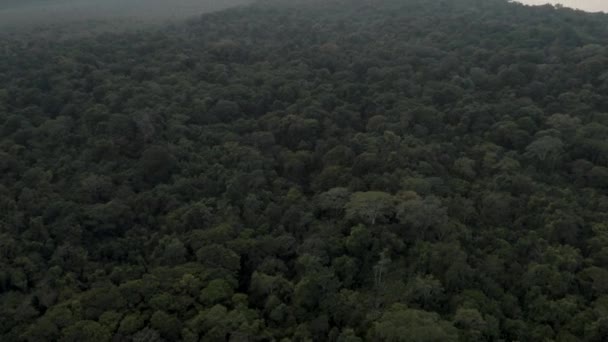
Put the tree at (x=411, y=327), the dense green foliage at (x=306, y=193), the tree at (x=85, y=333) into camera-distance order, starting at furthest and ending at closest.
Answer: the dense green foliage at (x=306, y=193) → the tree at (x=85, y=333) → the tree at (x=411, y=327)

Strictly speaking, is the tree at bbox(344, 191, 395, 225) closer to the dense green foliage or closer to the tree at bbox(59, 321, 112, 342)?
the dense green foliage

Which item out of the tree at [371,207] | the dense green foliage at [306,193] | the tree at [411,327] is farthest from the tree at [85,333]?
the tree at [371,207]

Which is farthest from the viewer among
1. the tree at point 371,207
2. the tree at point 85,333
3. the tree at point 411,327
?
the tree at point 371,207

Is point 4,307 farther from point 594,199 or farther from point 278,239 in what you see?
point 594,199

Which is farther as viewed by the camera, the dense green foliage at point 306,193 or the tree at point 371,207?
the tree at point 371,207

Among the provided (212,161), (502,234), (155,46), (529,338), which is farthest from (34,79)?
(529,338)

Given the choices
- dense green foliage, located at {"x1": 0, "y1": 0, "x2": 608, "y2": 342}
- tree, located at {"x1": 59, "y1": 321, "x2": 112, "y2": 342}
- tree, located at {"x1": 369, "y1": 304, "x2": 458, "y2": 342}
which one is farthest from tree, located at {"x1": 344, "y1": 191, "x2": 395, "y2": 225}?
tree, located at {"x1": 59, "y1": 321, "x2": 112, "y2": 342}

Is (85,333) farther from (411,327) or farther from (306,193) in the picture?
(306,193)

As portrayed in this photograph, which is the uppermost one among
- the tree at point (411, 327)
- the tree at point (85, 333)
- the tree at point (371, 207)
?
the tree at point (371, 207)

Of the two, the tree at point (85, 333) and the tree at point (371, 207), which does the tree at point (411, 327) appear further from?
the tree at point (85, 333)
